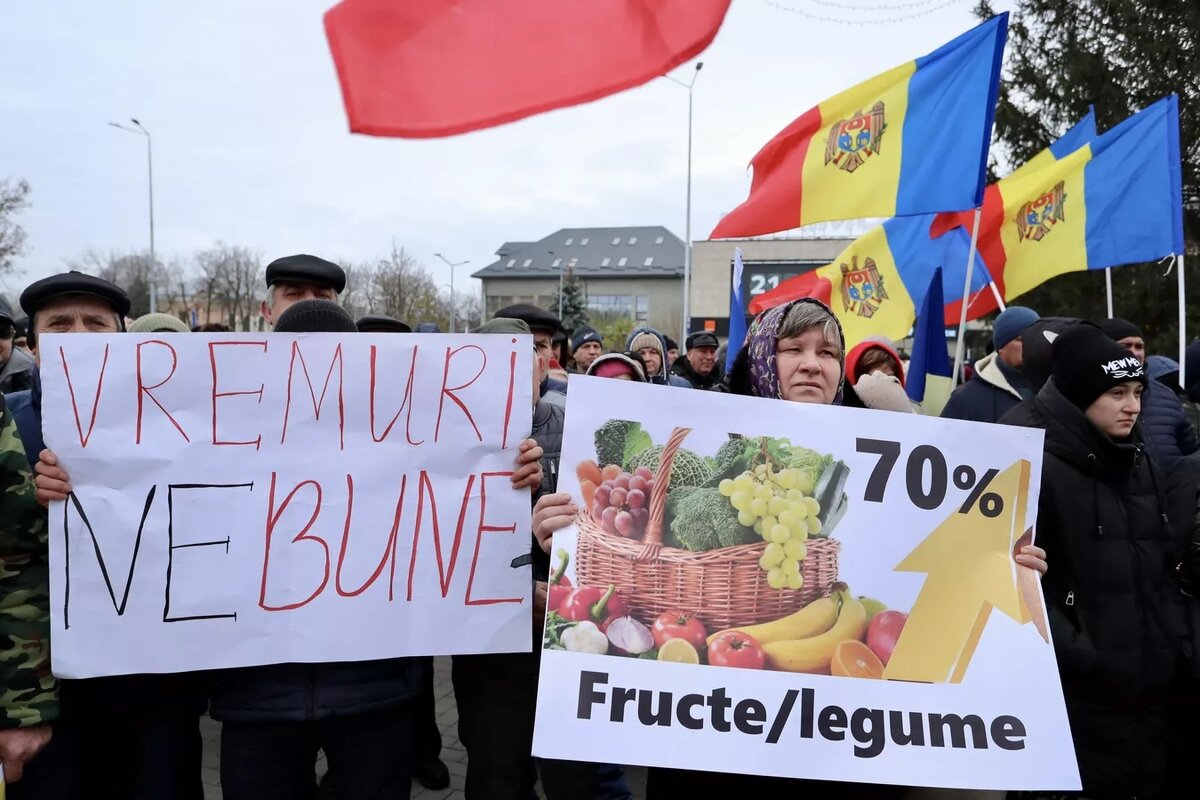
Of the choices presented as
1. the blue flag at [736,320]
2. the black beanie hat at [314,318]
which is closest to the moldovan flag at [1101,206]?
the blue flag at [736,320]

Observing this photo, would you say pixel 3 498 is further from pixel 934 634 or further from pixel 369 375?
pixel 934 634

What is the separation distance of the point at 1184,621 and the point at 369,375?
252cm

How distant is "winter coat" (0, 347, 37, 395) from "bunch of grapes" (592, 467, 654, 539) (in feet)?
11.6

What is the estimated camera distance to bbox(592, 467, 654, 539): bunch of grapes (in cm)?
183

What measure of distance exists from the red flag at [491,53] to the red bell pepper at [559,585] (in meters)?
0.95

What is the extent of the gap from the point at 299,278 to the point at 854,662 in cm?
238

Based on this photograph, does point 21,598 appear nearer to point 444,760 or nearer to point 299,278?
point 299,278

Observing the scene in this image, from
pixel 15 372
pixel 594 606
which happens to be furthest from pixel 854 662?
pixel 15 372

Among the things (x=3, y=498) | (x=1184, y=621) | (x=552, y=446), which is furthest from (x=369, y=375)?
(x=1184, y=621)

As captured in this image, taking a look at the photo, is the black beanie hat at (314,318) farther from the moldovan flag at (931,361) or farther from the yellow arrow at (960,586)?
the moldovan flag at (931,361)

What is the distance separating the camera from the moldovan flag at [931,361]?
15.7 feet

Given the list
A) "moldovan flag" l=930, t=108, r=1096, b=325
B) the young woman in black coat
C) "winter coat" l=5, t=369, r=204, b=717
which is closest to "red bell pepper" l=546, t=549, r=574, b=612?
"winter coat" l=5, t=369, r=204, b=717

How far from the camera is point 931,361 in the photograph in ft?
16.3

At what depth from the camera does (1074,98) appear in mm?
13961
